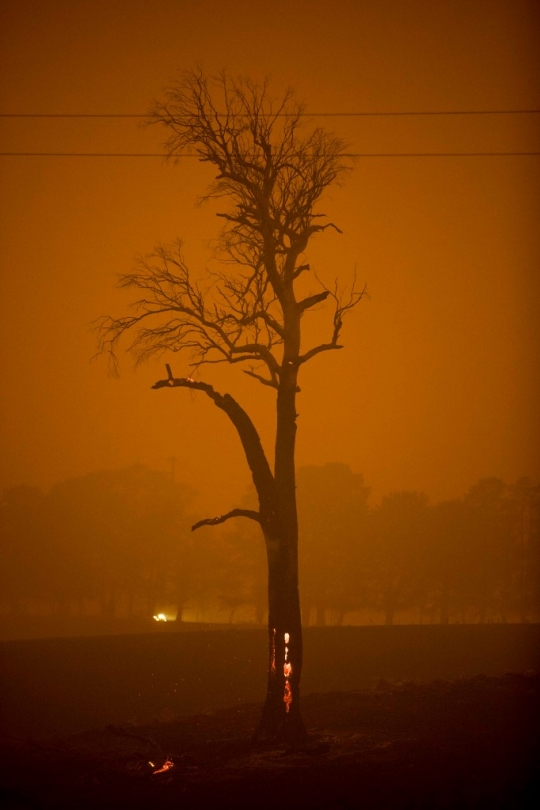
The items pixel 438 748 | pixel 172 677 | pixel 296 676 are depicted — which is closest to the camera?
pixel 438 748

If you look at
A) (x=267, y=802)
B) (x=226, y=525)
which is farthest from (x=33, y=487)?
(x=267, y=802)

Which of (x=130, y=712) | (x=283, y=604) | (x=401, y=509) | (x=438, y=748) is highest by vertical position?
(x=401, y=509)

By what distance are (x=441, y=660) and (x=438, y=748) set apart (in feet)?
59.5

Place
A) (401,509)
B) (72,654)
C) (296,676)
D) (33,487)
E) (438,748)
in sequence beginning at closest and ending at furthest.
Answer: (438,748), (296,676), (72,654), (401,509), (33,487)

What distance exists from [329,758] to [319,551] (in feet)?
144

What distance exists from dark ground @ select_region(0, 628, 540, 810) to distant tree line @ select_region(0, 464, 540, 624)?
37.9 meters

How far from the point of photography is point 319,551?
56.5m

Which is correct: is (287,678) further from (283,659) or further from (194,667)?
(194,667)

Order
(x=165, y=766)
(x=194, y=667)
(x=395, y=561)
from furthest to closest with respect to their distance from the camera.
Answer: (x=395, y=561) < (x=194, y=667) < (x=165, y=766)

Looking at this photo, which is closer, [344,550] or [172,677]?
[172,677]

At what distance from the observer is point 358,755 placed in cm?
1306

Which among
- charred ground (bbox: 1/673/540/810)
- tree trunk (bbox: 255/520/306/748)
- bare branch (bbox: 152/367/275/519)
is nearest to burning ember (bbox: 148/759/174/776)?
charred ground (bbox: 1/673/540/810)

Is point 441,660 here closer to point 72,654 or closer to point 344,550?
point 72,654

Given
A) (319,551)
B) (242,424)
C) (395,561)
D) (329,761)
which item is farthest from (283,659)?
(395,561)
